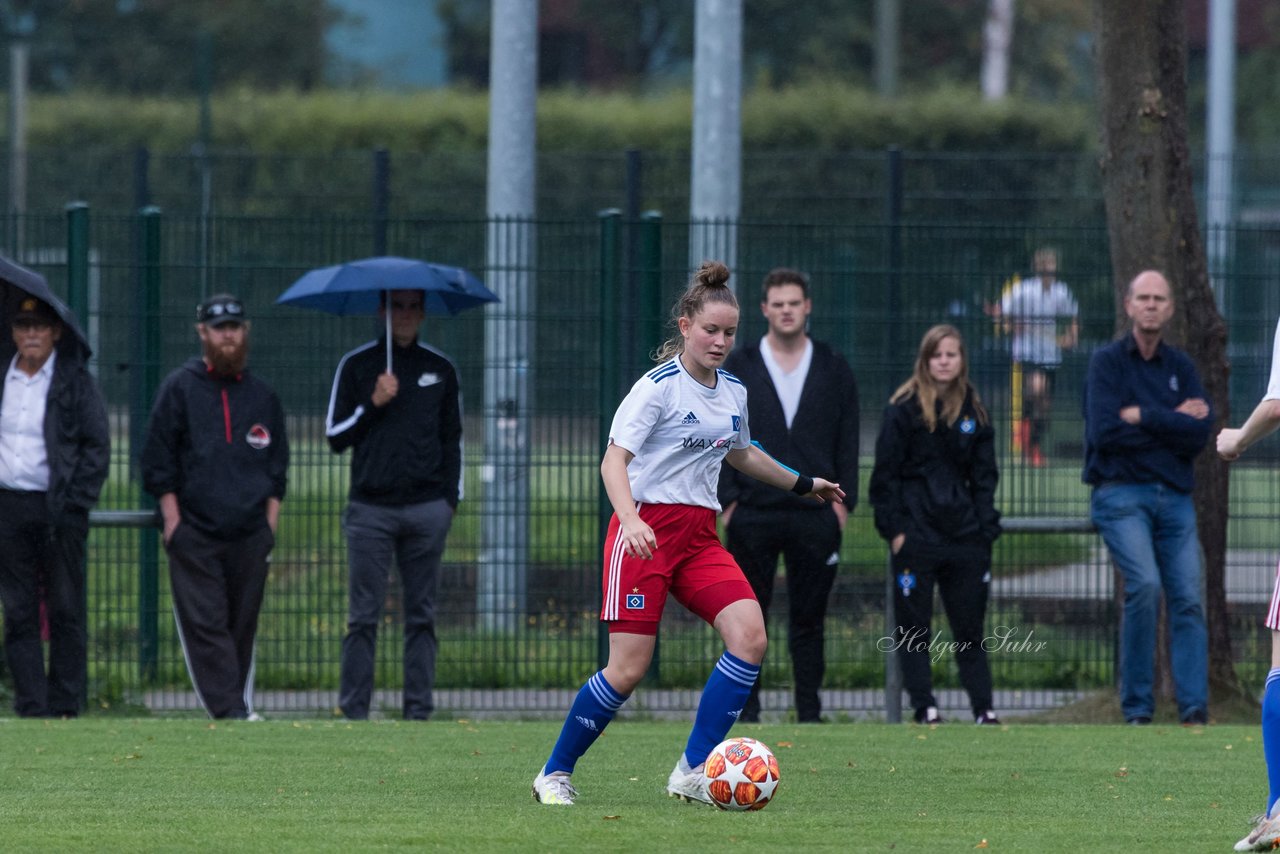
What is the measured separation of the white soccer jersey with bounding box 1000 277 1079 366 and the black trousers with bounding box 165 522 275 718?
14.4 feet

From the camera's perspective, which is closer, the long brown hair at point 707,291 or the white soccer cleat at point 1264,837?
the white soccer cleat at point 1264,837

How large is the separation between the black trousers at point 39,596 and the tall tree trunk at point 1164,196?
5.79 metres

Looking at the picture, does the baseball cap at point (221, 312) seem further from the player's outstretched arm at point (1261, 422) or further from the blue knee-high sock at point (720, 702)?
the player's outstretched arm at point (1261, 422)

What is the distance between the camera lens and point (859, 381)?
12102 millimetres

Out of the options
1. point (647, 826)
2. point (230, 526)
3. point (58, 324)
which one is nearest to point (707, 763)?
point (647, 826)

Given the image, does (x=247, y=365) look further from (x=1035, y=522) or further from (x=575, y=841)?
(x=575, y=841)

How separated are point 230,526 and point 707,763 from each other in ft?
14.0

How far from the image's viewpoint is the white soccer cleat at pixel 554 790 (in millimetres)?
7352

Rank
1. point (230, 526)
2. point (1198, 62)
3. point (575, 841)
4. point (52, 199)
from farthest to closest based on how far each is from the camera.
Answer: point (1198, 62), point (52, 199), point (230, 526), point (575, 841)

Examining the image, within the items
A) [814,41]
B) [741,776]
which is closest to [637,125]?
[814,41]

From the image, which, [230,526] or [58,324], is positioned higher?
[58,324]

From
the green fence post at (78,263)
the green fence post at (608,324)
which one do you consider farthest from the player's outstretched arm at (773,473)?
the green fence post at (78,263)

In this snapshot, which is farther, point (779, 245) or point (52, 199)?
point (52, 199)

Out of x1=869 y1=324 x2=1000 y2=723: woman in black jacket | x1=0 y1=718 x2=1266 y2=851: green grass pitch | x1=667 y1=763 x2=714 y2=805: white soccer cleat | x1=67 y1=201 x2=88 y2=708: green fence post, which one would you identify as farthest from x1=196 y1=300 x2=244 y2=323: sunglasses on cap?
x1=667 y1=763 x2=714 y2=805: white soccer cleat
